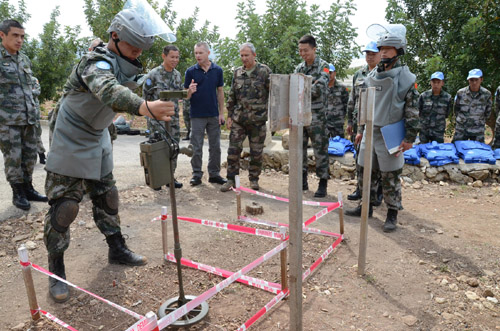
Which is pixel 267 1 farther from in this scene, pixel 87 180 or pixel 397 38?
pixel 87 180

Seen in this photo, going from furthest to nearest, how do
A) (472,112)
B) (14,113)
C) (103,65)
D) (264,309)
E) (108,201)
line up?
(472,112)
(14,113)
(108,201)
(264,309)
(103,65)

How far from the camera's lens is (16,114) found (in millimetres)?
4957

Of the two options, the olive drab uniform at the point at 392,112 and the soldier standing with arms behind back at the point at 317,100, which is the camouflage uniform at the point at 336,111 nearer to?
the soldier standing with arms behind back at the point at 317,100

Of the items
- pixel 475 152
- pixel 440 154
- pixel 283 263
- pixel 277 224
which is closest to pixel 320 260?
pixel 283 263

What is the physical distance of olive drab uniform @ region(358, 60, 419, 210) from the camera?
13.8ft

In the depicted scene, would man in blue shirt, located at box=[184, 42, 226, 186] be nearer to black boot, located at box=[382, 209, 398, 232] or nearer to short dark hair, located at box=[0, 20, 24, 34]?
short dark hair, located at box=[0, 20, 24, 34]

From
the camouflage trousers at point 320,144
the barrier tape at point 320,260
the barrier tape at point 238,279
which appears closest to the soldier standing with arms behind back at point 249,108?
the camouflage trousers at point 320,144

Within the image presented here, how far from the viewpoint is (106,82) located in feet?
7.90

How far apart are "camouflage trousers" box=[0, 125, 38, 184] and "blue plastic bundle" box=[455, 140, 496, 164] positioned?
22.9 ft

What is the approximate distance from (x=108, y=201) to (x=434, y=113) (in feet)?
22.1

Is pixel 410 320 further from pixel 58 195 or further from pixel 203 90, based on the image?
pixel 203 90

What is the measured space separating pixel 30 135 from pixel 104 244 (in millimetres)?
2205

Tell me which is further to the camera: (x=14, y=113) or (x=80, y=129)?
(x=14, y=113)

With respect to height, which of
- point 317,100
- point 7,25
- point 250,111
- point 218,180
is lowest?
point 218,180
